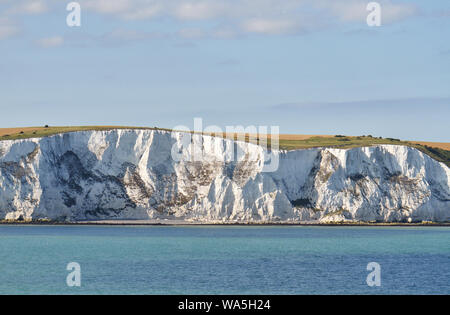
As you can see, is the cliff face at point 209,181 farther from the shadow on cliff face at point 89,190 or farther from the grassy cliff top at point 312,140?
the grassy cliff top at point 312,140

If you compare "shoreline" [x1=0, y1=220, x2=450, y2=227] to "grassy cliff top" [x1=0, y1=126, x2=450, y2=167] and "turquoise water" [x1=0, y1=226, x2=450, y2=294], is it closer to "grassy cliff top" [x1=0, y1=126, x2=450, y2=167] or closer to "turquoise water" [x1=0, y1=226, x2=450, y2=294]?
"grassy cliff top" [x1=0, y1=126, x2=450, y2=167]

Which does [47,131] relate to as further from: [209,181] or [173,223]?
[209,181]

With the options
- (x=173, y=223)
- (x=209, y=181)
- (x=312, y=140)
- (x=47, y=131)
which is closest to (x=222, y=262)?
(x=173, y=223)

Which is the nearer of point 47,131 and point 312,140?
point 47,131

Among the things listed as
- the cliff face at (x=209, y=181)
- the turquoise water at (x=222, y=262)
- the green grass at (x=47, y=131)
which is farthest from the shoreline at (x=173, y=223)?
the turquoise water at (x=222, y=262)

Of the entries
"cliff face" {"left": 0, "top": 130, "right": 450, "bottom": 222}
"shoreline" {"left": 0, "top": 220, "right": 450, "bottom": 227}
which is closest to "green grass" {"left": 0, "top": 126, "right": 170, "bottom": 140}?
"cliff face" {"left": 0, "top": 130, "right": 450, "bottom": 222}

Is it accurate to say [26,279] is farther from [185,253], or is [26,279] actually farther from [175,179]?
[175,179]
